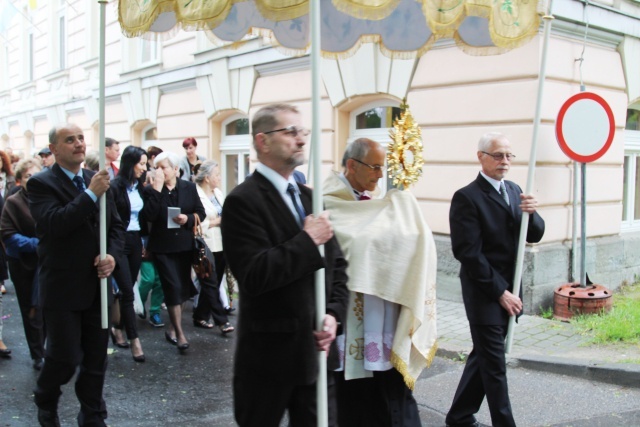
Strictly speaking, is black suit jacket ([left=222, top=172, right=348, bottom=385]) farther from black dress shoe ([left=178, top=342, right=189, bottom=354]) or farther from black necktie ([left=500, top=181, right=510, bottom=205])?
black dress shoe ([left=178, top=342, right=189, bottom=354])

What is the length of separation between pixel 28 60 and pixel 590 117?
71.3 ft

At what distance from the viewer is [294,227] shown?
271cm

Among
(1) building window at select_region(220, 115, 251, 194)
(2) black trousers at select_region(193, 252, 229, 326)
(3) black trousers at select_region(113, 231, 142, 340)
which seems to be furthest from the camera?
(1) building window at select_region(220, 115, 251, 194)

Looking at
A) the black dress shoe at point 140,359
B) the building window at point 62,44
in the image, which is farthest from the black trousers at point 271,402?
the building window at point 62,44

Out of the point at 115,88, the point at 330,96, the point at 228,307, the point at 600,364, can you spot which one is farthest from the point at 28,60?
the point at 600,364

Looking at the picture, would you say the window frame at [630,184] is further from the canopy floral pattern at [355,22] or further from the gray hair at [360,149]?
the gray hair at [360,149]

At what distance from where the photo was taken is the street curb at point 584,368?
5.36m

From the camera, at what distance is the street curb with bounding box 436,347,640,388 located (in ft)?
17.6

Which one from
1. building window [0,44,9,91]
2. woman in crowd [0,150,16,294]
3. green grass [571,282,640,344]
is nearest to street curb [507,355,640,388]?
green grass [571,282,640,344]

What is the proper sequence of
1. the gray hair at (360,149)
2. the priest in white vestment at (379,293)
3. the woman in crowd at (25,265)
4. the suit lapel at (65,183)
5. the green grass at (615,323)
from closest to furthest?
the priest in white vestment at (379,293) → the gray hair at (360,149) → the suit lapel at (65,183) → the woman in crowd at (25,265) → the green grass at (615,323)

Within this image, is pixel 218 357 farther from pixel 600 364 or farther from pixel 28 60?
pixel 28 60

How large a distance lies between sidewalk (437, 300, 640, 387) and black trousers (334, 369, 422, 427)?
259 centimetres

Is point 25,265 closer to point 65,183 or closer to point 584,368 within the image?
point 65,183

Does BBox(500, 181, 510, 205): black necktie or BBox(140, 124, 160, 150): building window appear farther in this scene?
BBox(140, 124, 160, 150): building window
